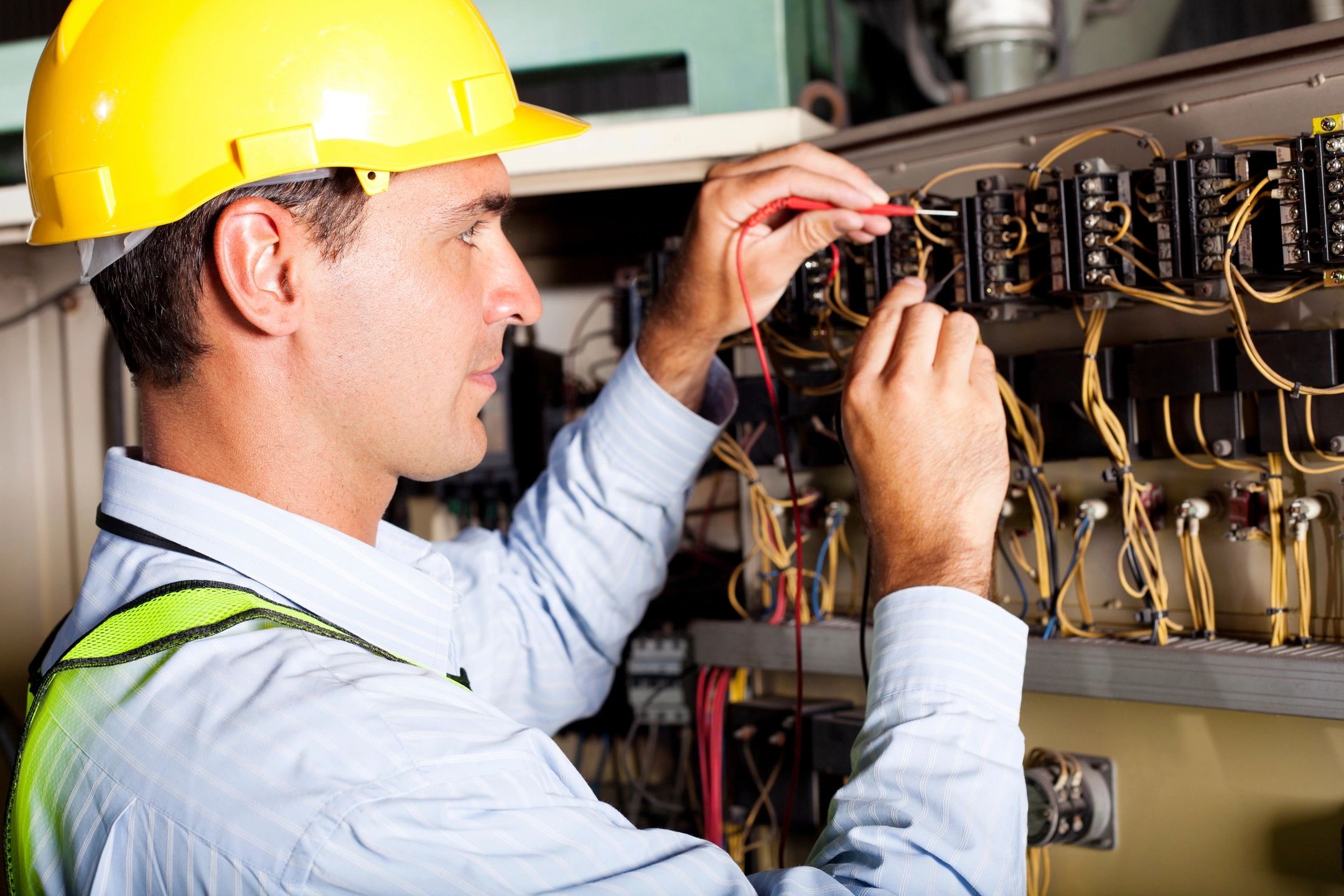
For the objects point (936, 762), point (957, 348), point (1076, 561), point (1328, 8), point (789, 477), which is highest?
point (1328, 8)

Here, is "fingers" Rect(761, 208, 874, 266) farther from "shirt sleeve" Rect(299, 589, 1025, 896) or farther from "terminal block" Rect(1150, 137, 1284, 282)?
"shirt sleeve" Rect(299, 589, 1025, 896)

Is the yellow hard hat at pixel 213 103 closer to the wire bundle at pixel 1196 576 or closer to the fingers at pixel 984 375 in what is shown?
the fingers at pixel 984 375

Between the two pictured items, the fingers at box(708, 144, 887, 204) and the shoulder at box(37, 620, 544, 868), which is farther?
the fingers at box(708, 144, 887, 204)

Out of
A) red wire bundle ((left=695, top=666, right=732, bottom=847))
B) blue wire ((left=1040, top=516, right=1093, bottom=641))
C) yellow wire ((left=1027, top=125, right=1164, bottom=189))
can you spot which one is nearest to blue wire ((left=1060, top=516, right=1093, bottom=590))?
blue wire ((left=1040, top=516, right=1093, bottom=641))

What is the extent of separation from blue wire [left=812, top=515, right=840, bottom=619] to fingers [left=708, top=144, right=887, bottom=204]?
1.31 feet

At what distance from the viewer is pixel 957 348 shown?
0.99 metres

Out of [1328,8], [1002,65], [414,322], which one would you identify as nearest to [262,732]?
[414,322]

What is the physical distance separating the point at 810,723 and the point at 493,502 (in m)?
0.72

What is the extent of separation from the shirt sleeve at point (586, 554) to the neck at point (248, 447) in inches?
13.2

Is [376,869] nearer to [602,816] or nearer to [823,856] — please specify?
[602,816]

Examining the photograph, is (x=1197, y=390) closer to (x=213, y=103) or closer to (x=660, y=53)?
(x=660, y=53)

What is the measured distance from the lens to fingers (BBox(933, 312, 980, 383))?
984 millimetres

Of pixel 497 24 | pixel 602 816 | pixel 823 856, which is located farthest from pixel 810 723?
pixel 497 24

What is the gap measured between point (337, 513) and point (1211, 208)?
80cm
